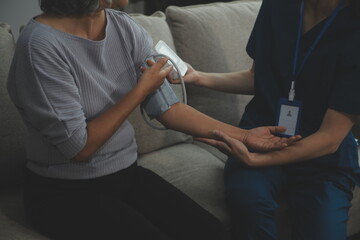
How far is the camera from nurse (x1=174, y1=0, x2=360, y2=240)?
122 centimetres

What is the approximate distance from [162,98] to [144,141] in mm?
405

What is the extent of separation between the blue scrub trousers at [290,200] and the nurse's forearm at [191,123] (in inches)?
4.5

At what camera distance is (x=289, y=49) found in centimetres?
133

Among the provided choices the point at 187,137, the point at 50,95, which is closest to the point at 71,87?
the point at 50,95

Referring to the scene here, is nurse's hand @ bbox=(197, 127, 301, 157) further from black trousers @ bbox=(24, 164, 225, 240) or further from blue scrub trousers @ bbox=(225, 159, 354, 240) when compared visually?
black trousers @ bbox=(24, 164, 225, 240)

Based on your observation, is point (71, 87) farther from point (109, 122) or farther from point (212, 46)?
point (212, 46)

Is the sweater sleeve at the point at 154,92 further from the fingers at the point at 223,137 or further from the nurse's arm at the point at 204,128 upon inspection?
the fingers at the point at 223,137

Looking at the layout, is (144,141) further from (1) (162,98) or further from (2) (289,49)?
(2) (289,49)

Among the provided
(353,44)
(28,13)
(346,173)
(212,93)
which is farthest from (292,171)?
(28,13)

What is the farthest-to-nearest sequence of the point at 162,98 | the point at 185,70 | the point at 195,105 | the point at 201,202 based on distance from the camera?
1. the point at 195,105
2. the point at 185,70
3. the point at 201,202
4. the point at 162,98

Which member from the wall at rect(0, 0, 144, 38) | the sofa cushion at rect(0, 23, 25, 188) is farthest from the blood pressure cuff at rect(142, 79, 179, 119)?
the wall at rect(0, 0, 144, 38)

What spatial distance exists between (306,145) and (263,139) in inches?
5.0

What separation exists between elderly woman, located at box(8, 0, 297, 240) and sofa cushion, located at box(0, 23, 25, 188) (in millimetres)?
218

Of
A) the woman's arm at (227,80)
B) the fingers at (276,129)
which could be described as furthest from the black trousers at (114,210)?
the woman's arm at (227,80)
